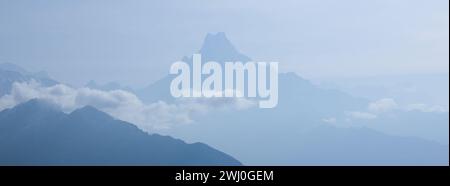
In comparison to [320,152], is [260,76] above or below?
above

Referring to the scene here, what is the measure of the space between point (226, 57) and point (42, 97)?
1883 millimetres

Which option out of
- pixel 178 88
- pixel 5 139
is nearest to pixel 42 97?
pixel 5 139

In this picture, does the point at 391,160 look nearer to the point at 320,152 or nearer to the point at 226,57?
the point at 320,152

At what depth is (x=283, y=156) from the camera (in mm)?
5684

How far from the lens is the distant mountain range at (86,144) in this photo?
18.6 feet

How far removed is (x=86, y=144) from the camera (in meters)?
5.84

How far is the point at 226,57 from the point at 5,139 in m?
2.38

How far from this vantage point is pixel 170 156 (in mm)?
5797

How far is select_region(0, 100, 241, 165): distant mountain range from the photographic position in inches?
223

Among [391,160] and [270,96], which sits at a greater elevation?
[270,96]
